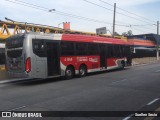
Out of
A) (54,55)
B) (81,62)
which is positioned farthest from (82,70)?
(54,55)

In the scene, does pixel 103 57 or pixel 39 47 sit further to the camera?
pixel 103 57

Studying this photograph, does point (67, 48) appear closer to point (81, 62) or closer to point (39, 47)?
point (81, 62)

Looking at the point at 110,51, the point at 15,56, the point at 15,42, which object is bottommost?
the point at 15,56

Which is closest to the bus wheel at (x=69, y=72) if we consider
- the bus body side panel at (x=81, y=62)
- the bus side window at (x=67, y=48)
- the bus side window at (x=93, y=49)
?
the bus body side panel at (x=81, y=62)

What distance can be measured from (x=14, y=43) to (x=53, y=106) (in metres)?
8.31

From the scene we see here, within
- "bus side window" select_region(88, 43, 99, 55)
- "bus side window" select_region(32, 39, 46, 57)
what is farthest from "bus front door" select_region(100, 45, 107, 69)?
"bus side window" select_region(32, 39, 46, 57)

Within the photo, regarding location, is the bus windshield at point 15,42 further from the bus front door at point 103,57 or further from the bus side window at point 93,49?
the bus front door at point 103,57

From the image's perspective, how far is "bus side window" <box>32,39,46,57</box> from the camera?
656 inches

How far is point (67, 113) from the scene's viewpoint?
338 inches

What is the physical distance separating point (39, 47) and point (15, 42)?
1.42 m

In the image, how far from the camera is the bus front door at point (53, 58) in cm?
1758

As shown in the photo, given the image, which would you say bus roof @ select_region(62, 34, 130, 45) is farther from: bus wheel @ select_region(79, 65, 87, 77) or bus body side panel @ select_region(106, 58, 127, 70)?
bus wheel @ select_region(79, 65, 87, 77)

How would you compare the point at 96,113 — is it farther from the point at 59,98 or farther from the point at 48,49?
the point at 48,49

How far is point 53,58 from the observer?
58.9 feet
